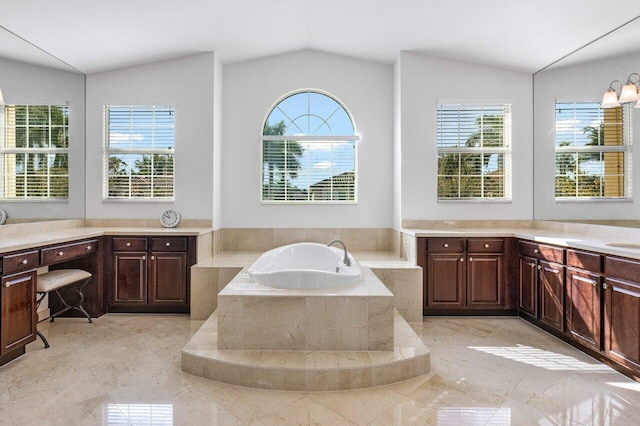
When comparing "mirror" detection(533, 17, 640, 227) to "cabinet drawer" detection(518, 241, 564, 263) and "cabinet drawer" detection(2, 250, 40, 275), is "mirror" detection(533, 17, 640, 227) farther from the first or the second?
"cabinet drawer" detection(2, 250, 40, 275)

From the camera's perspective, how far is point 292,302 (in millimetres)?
2588

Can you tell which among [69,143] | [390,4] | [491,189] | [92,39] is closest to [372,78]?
[390,4]

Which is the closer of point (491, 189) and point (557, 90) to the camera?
point (557, 90)

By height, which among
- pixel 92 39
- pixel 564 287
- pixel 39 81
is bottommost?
pixel 564 287

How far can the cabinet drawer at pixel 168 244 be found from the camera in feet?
12.8

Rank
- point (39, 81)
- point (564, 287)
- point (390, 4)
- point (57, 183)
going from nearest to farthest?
1. point (564, 287)
2. point (390, 4)
3. point (39, 81)
4. point (57, 183)

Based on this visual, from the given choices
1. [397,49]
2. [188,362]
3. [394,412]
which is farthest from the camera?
[397,49]

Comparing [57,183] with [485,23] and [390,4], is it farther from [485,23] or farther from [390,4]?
[485,23]

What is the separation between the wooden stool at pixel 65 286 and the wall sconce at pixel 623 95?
16.8ft

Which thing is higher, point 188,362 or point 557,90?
point 557,90

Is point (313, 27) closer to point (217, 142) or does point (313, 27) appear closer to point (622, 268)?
point (217, 142)

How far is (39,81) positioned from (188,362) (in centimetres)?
322

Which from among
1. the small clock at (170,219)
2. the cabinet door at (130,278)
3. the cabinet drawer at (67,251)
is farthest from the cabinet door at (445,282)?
the cabinet drawer at (67,251)

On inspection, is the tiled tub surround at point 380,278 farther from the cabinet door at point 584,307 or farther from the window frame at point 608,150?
the window frame at point 608,150
